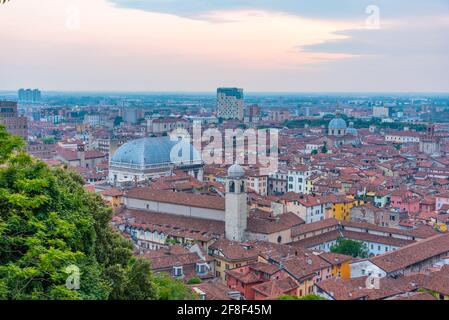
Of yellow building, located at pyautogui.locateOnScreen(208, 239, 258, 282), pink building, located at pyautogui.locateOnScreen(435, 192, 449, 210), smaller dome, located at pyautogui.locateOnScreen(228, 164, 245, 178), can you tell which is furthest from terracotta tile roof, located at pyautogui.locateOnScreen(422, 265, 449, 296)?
pink building, located at pyautogui.locateOnScreen(435, 192, 449, 210)

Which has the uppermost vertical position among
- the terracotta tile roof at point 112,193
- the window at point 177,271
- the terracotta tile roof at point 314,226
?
the terracotta tile roof at point 112,193

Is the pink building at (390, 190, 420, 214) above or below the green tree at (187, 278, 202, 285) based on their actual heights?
below

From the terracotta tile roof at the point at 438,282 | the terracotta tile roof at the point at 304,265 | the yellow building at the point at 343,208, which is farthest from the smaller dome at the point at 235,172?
the terracotta tile roof at the point at 438,282

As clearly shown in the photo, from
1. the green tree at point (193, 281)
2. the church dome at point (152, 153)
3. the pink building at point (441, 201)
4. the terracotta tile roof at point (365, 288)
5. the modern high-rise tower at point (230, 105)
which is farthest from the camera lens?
the modern high-rise tower at point (230, 105)

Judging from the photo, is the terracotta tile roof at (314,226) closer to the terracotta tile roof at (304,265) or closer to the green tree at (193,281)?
the terracotta tile roof at (304,265)

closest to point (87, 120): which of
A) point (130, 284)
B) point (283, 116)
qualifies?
point (283, 116)

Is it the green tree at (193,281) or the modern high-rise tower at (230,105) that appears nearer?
the green tree at (193,281)

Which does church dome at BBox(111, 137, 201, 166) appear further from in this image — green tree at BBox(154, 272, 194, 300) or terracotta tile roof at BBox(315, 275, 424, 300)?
green tree at BBox(154, 272, 194, 300)
